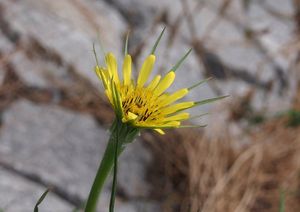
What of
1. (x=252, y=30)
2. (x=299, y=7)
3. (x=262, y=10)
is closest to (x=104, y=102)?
(x=252, y=30)

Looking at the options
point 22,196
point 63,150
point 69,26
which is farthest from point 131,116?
point 69,26

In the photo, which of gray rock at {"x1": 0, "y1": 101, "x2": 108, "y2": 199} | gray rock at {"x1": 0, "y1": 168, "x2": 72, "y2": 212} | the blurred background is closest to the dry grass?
the blurred background

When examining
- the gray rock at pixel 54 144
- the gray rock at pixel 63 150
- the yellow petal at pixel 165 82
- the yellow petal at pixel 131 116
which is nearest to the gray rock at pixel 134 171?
the gray rock at pixel 63 150

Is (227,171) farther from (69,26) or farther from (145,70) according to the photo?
(145,70)

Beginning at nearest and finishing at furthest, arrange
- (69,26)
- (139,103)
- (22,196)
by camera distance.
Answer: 1. (139,103)
2. (22,196)
3. (69,26)

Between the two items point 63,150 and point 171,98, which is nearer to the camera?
point 171,98

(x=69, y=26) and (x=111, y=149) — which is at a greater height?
(x=69, y=26)

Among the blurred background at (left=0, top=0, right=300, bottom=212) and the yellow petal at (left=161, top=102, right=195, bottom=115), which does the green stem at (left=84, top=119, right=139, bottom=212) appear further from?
the blurred background at (left=0, top=0, right=300, bottom=212)
